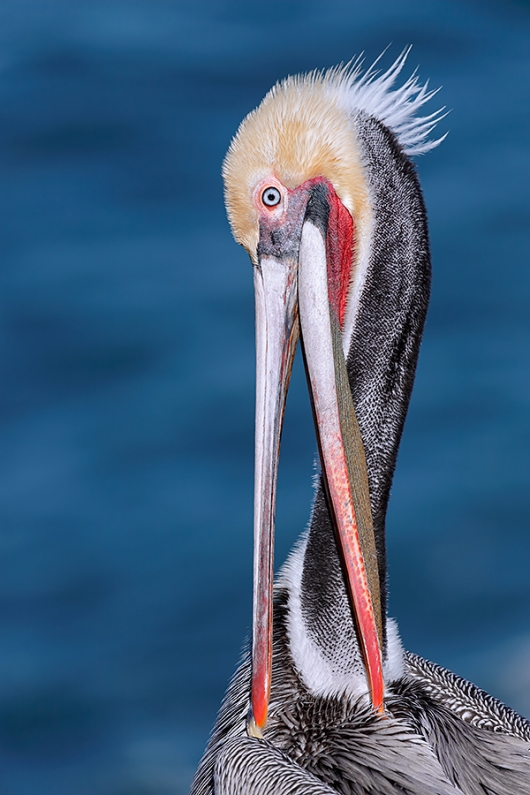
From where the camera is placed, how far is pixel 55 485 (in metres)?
4.18

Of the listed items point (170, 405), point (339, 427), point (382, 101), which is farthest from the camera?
point (170, 405)

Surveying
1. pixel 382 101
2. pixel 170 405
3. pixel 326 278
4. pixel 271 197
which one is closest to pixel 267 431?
pixel 326 278

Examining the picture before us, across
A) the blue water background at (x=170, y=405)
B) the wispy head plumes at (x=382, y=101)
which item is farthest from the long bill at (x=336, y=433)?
the blue water background at (x=170, y=405)

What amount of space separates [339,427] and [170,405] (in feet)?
8.02

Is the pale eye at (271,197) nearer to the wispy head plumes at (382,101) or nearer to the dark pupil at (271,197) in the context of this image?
the dark pupil at (271,197)

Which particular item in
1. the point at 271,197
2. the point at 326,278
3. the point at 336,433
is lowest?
the point at 336,433

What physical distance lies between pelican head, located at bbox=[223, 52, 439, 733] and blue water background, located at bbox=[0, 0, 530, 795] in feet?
5.56

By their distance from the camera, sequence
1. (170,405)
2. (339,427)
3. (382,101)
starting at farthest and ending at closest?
(170,405)
(382,101)
(339,427)

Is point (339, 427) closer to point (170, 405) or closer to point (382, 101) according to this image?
point (382, 101)

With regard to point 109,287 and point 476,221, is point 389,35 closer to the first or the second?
point 476,221

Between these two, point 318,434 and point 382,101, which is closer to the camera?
point 318,434

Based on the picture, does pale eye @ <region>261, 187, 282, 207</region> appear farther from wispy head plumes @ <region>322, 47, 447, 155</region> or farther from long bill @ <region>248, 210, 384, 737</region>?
wispy head plumes @ <region>322, 47, 447, 155</region>

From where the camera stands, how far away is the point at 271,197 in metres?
2.11

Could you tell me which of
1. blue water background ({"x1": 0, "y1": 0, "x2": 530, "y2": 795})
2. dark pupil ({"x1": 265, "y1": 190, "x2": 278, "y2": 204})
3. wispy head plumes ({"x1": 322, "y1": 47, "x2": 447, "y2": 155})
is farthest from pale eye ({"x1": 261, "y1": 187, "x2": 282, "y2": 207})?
blue water background ({"x1": 0, "y1": 0, "x2": 530, "y2": 795})
